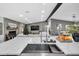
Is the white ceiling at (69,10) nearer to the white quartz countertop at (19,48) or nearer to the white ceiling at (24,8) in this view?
the white ceiling at (24,8)

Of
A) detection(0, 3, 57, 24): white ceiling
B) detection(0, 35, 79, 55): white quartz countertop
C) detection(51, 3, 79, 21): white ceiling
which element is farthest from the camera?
detection(51, 3, 79, 21): white ceiling

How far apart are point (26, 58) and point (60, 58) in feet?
1.02

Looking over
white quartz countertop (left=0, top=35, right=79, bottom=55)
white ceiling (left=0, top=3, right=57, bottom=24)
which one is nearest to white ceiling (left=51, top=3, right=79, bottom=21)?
white ceiling (left=0, top=3, right=57, bottom=24)

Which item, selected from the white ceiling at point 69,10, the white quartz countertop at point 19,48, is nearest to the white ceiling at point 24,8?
the white ceiling at point 69,10

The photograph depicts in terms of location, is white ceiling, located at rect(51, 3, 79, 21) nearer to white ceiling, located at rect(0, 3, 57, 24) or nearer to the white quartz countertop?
white ceiling, located at rect(0, 3, 57, 24)

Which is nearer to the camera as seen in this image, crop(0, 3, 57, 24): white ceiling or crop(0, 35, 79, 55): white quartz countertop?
crop(0, 35, 79, 55): white quartz countertop

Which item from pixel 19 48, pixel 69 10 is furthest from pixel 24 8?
pixel 19 48

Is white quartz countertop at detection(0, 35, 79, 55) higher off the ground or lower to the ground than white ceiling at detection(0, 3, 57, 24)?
lower

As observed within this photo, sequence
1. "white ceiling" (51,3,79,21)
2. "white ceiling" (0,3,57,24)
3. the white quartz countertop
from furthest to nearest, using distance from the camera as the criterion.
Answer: "white ceiling" (51,3,79,21), "white ceiling" (0,3,57,24), the white quartz countertop

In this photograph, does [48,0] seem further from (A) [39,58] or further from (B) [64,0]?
(A) [39,58]

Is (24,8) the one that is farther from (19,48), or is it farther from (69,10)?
(19,48)

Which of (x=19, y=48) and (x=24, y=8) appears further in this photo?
(x=24, y=8)

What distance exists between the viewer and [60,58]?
3.01 feet

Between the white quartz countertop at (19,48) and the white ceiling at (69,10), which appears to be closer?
the white quartz countertop at (19,48)
